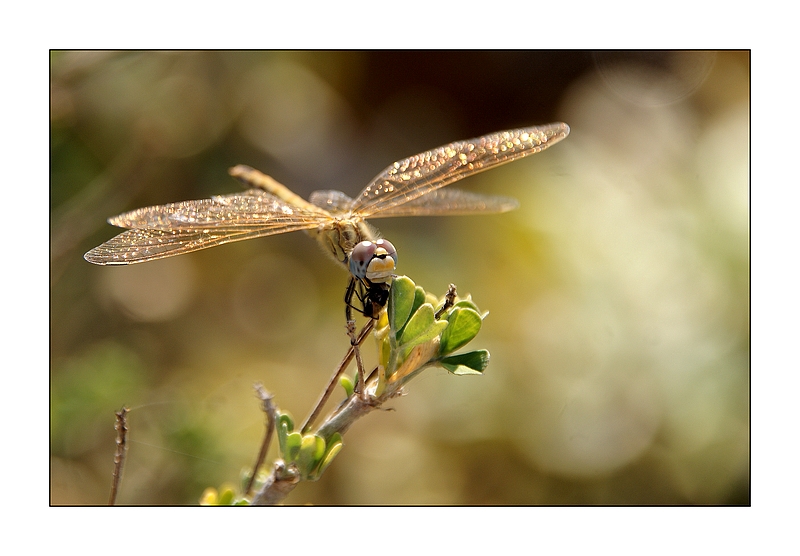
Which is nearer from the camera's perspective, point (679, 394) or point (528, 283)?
point (679, 394)

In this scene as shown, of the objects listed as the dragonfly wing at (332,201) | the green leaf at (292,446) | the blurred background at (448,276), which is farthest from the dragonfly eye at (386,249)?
the blurred background at (448,276)

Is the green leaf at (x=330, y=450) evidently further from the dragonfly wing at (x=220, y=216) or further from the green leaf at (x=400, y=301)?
the dragonfly wing at (x=220, y=216)

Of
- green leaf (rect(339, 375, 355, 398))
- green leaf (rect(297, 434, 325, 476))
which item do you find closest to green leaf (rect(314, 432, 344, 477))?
green leaf (rect(297, 434, 325, 476))

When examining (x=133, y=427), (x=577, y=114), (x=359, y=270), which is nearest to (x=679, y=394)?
(x=577, y=114)

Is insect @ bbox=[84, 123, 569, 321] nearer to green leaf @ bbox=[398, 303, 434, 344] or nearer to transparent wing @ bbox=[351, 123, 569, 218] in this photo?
transparent wing @ bbox=[351, 123, 569, 218]

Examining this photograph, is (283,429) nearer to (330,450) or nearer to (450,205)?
(330,450)

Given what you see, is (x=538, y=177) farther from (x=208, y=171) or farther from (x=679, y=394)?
(x=208, y=171)

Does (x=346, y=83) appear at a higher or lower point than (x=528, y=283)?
higher
